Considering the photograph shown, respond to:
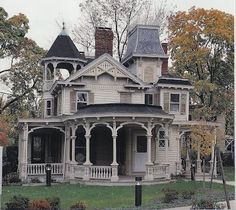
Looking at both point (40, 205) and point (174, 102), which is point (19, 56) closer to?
point (174, 102)

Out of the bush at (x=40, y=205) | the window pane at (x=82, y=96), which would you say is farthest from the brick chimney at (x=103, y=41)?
the bush at (x=40, y=205)

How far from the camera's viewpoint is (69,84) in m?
29.4

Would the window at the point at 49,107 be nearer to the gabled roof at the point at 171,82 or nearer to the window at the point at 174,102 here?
the gabled roof at the point at 171,82

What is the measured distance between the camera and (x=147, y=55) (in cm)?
3294

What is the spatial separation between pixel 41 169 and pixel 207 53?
16836 mm

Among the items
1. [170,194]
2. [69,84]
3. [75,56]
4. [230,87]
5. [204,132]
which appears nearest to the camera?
[170,194]

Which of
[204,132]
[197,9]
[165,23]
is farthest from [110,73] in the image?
[165,23]

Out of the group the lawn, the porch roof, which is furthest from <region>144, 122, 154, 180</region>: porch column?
the lawn

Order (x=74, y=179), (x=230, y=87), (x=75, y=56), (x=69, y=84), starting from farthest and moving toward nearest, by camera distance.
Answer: (x=230, y=87) → (x=75, y=56) → (x=69, y=84) → (x=74, y=179)

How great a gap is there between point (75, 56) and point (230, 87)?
16.7 metres

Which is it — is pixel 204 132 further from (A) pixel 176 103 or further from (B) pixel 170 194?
(A) pixel 176 103

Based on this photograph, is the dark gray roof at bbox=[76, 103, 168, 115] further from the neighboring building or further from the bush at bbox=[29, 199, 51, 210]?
the bush at bbox=[29, 199, 51, 210]

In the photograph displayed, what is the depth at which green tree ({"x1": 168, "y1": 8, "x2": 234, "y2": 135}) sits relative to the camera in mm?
38312

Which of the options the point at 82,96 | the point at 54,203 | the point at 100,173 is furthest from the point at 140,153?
the point at 54,203
